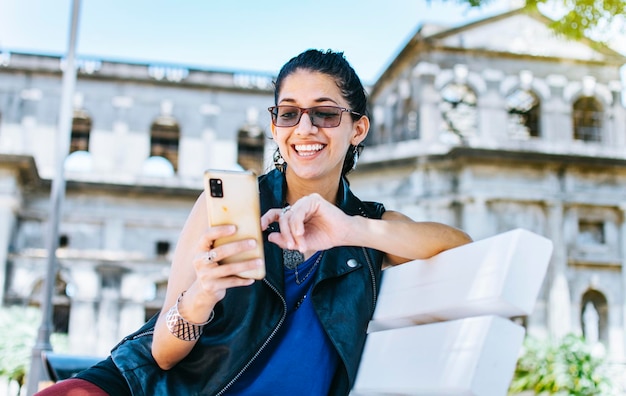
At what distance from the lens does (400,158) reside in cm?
2064

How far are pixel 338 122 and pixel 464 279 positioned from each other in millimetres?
645

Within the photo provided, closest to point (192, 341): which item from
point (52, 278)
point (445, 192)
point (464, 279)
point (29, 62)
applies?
point (464, 279)

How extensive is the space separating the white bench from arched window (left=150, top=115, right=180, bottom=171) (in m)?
23.2

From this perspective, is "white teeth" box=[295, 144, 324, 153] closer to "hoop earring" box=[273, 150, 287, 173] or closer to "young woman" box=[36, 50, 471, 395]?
"young woman" box=[36, 50, 471, 395]

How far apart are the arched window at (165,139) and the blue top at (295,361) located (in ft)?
76.5

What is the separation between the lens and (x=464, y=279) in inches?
79.3

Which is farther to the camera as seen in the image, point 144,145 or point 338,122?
point 144,145

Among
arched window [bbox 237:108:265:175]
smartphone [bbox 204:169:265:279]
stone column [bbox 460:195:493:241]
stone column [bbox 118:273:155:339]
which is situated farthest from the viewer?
arched window [bbox 237:108:265:175]

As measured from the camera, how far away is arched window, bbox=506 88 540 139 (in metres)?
23.0

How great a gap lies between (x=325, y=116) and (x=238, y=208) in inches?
27.4

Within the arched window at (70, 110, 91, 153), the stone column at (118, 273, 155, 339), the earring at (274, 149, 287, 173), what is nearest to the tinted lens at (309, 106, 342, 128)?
the earring at (274, 149, 287, 173)

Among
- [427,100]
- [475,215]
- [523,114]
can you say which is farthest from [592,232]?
[427,100]

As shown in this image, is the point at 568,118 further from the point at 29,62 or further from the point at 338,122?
the point at 338,122

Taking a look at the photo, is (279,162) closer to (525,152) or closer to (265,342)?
(265,342)
